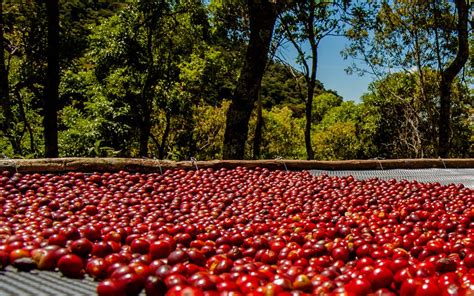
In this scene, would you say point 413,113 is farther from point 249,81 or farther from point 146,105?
point 249,81

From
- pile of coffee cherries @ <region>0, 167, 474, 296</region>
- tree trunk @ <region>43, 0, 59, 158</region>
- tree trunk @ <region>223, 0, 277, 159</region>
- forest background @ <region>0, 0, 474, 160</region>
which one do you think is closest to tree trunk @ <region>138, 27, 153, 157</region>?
forest background @ <region>0, 0, 474, 160</region>

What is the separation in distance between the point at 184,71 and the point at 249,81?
37.0 ft

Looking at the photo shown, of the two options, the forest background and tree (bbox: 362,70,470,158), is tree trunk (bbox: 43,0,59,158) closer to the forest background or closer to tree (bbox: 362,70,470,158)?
the forest background

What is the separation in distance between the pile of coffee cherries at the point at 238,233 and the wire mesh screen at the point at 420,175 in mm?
980

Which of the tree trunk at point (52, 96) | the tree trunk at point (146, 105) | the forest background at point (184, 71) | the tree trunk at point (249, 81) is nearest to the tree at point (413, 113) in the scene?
the forest background at point (184, 71)

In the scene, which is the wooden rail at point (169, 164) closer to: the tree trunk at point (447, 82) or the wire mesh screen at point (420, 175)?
the wire mesh screen at point (420, 175)

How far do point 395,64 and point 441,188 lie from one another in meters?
16.6

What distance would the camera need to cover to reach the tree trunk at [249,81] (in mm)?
7770

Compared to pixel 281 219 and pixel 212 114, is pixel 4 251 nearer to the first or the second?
pixel 281 219

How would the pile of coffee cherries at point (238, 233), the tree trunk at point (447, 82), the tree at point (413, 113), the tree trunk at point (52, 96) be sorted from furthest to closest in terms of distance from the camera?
the tree at point (413, 113)
the tree trunk at point (447, 82)
the tree trunk at point (52, 96)
the pile of coffee cherries at point (238, 233)

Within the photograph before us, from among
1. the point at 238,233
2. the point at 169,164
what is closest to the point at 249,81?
the point at 169,164

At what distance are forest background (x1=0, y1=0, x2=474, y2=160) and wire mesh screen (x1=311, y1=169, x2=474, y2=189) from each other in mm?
2067

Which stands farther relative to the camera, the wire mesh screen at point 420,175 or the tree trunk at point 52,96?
the tree trunk at point 52,96

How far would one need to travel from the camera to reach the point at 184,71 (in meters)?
18.6
